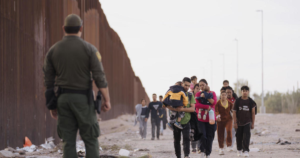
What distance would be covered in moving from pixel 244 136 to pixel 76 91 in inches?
253

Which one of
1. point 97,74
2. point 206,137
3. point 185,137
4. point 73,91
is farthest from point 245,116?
point 73,91

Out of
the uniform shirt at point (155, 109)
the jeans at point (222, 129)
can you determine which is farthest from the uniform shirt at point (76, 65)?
the uniform shirt at point (155, 109)

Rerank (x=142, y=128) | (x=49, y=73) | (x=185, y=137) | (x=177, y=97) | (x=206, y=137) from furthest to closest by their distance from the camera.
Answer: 1. (x=142, y=128)
2. (x=206, y=137)
3. (x=185, y=137)
4. (x=177, y=97)
5. (x=49, y=73)

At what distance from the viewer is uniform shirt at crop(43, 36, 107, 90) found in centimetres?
498

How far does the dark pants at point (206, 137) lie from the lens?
963cm

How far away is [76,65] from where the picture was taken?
4.99 metres

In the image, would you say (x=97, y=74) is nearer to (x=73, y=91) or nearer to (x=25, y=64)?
(x=73, y=91)

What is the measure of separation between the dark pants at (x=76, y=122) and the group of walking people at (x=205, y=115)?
3.87 m

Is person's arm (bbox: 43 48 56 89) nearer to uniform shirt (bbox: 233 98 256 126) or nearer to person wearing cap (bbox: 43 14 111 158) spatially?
person wearing cap (bbox: 43 14 111 158)

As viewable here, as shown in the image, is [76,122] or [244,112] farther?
[244,112]

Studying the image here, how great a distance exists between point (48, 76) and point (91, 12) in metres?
22.3

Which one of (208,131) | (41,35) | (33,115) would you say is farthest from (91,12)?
(208,131)

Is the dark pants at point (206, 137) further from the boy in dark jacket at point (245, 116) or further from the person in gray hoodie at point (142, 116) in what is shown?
the person in gray hoodie at point (142, 116)

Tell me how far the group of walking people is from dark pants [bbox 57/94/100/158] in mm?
3874
